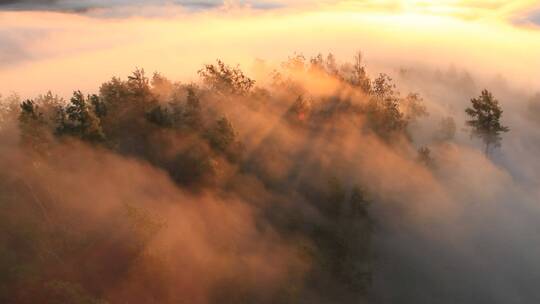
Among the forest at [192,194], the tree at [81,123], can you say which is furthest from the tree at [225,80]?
the tree at [81,123]

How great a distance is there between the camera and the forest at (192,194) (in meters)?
42.3

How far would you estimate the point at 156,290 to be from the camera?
1702 inches

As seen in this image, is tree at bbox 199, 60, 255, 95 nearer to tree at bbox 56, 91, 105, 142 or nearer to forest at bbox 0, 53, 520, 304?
forest at bbox 0, 53, 520, 304

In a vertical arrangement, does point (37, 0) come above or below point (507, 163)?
above

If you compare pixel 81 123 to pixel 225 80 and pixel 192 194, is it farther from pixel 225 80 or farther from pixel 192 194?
pixel 225 80

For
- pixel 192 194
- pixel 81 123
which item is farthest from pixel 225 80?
pixel 81 123

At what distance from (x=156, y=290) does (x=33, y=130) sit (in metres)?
20.4

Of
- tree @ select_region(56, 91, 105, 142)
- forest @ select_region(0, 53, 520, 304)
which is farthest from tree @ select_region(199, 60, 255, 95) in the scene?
tree @ select_region(56, 91, 105, 142)

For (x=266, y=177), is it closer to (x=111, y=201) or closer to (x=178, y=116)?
(x=178, y=116)

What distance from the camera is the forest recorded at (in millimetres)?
42344

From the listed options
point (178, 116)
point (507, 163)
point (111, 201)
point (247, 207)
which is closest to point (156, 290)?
point (111, 201)

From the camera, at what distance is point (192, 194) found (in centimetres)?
5591

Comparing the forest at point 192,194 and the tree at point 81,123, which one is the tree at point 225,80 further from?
the tree at point 81,123

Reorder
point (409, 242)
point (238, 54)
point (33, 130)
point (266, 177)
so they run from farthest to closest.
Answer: point (238, 54)
point (409, 242)
point (266, 177)
point (33, 130)
